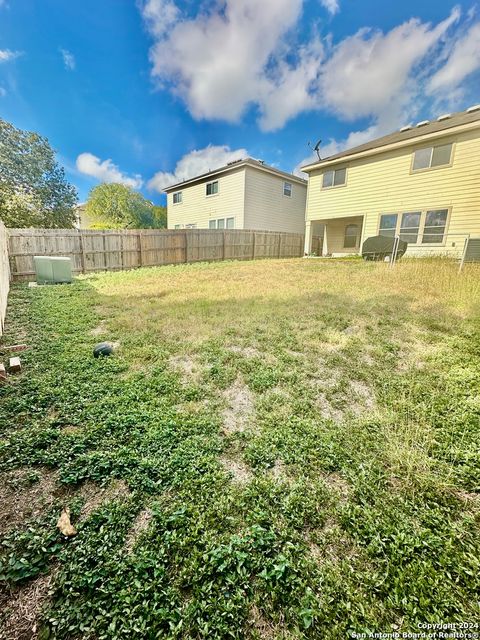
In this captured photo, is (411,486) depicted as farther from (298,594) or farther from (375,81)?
(375,81)

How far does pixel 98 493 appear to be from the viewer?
73.7 inches

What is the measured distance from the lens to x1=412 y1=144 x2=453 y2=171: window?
439 inches

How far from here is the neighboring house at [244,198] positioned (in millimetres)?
17797

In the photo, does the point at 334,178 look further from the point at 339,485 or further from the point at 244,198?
the point at 339,485

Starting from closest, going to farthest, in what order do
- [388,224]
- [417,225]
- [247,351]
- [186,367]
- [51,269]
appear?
[186,367]
[247,351]
[51,269]
[417,225]
[388,224]

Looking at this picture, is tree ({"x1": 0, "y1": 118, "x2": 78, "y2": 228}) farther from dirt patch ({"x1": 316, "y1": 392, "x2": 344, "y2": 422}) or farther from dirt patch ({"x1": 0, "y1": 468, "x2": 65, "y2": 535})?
dirt patch ({"x1": 316, "y1": 392, "x2": 344, "y2": 422})

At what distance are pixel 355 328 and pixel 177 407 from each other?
3.33 m

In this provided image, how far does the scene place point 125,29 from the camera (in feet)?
31.8

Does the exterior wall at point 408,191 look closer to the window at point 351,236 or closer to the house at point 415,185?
the house at point 415,185

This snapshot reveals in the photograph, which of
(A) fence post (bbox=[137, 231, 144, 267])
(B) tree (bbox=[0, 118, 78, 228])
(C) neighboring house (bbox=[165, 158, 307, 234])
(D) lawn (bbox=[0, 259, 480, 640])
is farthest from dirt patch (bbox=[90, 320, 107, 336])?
(B) tree (bbox=[0, 118, 78, 228])

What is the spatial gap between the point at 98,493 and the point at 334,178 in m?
17.0

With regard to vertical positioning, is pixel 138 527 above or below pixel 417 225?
below

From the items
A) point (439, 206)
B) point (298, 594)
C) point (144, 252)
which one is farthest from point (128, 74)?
point (298, 594)

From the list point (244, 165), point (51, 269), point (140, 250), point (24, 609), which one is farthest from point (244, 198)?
point (24, 609)
